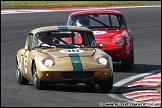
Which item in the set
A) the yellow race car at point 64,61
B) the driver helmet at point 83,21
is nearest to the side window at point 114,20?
the driver helmet at point 83,21

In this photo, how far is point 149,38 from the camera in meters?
22.9

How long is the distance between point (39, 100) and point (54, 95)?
69 centimetres

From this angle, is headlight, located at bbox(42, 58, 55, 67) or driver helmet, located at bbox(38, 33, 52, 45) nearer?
headlight, located at bbox(42, 58, 55, 67)

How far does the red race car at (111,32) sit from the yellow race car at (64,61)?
260cm

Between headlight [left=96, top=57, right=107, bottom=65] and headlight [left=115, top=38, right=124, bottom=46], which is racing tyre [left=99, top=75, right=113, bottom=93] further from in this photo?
headlight [left=115, top=38, right=124, bottom=46]

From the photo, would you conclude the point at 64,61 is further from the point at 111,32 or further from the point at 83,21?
the point at 83,21

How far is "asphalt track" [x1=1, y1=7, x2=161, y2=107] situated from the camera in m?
10.3

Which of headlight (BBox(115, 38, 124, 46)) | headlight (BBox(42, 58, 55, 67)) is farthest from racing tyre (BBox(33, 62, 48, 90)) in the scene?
headlight (BBox(115, 38, 124, 46))

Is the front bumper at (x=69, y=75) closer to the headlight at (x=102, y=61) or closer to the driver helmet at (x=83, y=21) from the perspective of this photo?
the headlight at (x=102, y=61)

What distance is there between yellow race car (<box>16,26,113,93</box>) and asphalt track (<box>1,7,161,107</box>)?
0.23m

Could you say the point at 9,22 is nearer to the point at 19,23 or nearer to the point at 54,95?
the point at 19,23

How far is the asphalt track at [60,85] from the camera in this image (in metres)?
10.3

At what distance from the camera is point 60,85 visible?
41.0ft

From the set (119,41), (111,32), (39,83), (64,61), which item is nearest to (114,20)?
(111,32)
